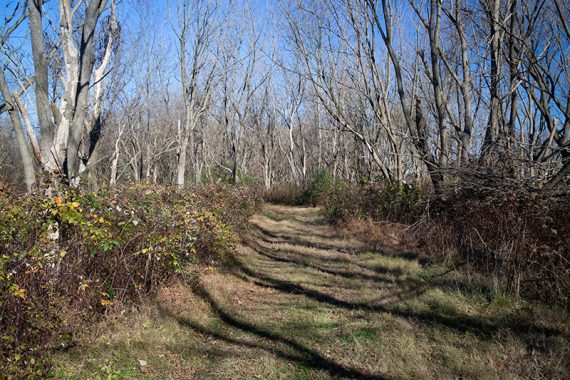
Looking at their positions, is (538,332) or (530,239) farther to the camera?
(530,239)

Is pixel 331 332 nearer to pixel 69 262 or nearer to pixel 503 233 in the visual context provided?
pixel 69 262

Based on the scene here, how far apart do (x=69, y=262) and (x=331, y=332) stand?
2.91 m

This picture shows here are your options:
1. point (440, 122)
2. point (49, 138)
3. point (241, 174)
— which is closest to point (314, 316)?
point (49, 138)

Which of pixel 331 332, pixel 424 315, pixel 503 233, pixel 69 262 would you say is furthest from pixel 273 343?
pixel 503 233

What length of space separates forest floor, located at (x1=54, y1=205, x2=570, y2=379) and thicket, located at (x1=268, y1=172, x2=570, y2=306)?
1.34ft

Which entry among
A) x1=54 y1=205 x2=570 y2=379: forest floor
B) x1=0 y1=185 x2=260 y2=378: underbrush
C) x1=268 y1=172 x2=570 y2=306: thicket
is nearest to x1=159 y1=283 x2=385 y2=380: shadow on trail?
x1=54 y1=205 x2=570 y2=379: forest floor

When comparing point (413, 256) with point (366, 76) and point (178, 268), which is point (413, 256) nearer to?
point (178, 268)

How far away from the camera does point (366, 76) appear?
11859mm

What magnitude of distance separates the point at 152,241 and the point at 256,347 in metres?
1.86

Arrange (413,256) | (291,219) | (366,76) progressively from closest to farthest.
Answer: (413,256) < (366,76) < (291,219)

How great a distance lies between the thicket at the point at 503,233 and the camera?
4840 mm

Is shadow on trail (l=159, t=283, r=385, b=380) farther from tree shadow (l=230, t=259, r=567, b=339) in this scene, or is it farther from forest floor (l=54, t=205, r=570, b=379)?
tree shadow (l=230, t=259, r=567, b=339)

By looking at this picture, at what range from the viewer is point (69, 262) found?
402 centimetres

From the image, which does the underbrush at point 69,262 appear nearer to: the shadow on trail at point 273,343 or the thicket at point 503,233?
the shadow on trail at point 273,343
